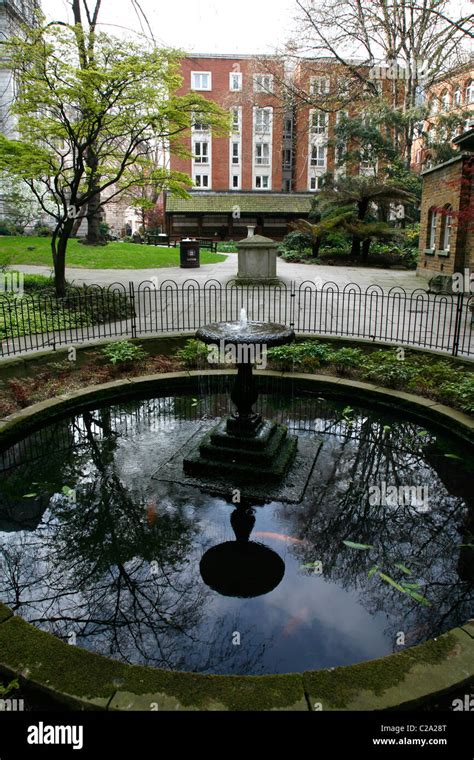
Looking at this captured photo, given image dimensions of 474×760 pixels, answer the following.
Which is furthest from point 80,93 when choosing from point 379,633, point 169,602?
point 379,633

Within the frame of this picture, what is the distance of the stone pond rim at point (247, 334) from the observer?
214 inches

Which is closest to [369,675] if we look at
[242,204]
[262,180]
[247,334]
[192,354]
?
[247,334]

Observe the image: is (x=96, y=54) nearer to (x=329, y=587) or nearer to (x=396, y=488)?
(x=396, y=488)

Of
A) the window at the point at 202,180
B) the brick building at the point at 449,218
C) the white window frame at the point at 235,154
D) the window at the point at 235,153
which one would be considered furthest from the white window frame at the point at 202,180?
the brick building at the point at 449,218

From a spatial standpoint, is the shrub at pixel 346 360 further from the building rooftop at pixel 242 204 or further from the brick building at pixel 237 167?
the building rooftop at pixel 242 204

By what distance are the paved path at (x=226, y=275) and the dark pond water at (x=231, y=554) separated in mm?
13197

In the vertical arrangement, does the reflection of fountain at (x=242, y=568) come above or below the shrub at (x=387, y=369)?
below

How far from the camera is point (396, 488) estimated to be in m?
5.71

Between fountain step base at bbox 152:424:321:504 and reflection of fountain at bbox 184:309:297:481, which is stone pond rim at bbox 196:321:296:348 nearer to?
reflection of fountain at bbox 184:309:297:481

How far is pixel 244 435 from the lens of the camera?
A: 5926mm

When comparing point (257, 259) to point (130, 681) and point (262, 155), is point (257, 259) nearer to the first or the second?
point (130, 681)

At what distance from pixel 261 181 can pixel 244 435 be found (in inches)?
1776

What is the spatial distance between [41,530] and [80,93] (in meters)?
11.2

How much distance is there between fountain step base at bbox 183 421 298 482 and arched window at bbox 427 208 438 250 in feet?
57.1
